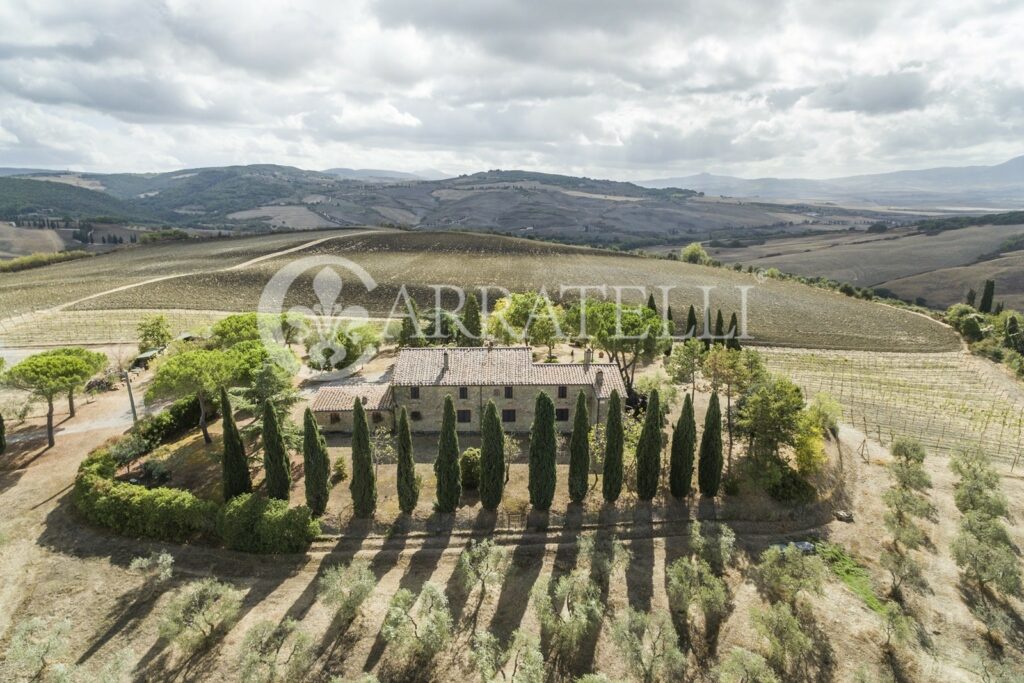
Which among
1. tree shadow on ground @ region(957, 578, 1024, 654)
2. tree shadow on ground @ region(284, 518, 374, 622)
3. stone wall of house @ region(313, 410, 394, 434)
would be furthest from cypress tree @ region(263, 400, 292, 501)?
tree shadow on ground @ region(957, 578, 1024, 654)

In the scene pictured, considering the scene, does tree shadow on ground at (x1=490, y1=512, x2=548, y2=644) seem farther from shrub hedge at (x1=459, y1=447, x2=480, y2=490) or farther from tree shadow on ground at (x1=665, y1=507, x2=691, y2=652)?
tree shadow on ground at (x1=665, y1=507, x2=691, y2=652)

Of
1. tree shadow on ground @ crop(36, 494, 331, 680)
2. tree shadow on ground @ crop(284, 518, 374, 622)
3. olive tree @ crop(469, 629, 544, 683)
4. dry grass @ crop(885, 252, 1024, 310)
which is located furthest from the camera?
dry grass @ crop(885, 252, 1024, 310)

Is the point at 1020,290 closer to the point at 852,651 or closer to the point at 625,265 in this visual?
the point at 625,265

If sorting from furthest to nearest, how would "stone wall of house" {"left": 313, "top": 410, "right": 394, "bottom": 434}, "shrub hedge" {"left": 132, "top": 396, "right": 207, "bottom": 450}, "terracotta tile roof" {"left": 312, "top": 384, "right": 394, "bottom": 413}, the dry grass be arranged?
the dry grass < "stone wall of house" {"left": 313, "top": 410, "right": 394, "bottom": 434} < "terracotta tile roof" {"left": 312, "top": 384, "right": 394, "bottom": 413} < "shrub hedge" {"left": 132, "top": 396, "right": 207, "bottom": 450}

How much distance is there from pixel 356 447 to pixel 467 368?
43.8 ft

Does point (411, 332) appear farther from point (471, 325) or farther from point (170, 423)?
point (170, 423)

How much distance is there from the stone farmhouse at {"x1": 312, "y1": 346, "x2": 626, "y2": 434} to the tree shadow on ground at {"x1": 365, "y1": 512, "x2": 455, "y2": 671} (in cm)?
1122

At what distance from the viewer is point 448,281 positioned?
97812mm

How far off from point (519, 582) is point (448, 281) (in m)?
78.0

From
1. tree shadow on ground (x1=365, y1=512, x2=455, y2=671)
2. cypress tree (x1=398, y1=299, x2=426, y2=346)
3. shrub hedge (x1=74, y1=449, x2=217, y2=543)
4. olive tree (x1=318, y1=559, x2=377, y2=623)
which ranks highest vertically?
cypress tree (x1=398, y1=299, x2=426, y2=346)

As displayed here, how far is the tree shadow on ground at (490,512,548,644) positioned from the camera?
22.1 meters

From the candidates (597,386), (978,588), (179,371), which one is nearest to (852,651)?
(978,588)

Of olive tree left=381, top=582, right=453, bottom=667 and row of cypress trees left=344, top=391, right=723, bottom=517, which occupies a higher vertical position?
row of cypress trees left=344, top=391, right=723, bottom=517

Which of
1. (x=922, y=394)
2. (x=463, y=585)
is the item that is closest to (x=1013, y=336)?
(x=922, y=394)
